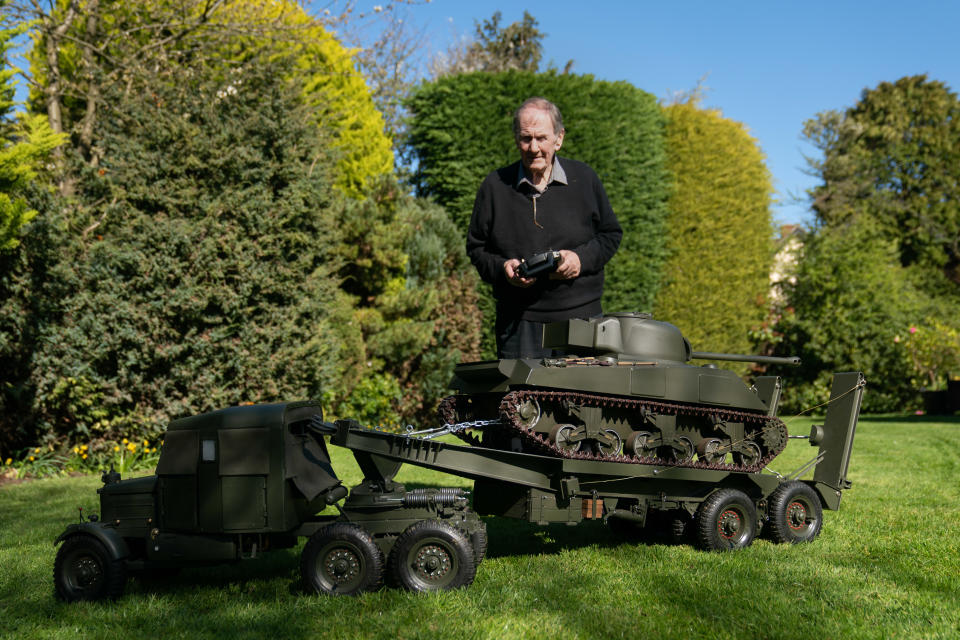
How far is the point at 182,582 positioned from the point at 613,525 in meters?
2.76

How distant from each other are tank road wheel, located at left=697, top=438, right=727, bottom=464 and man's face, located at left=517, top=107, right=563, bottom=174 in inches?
76.1

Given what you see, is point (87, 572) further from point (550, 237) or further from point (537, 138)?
point (537, 138)

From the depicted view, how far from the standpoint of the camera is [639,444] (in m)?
4.73

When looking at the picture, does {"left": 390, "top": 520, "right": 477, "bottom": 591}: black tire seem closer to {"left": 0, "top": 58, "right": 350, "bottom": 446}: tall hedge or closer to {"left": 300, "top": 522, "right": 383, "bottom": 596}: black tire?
{"left": 300, "top": 522, "right": 383, "bottom": 596}: black tire

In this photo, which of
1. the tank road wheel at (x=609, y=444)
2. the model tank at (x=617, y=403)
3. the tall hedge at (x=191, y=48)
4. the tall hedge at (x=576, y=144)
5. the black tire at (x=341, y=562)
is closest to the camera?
the black tire at (x=341, y=562)

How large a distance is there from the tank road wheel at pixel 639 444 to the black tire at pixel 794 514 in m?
0.94

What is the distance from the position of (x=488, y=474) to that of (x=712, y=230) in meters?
12.0

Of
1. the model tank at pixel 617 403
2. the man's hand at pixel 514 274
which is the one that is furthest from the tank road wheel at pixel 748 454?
the man's hand at pixel 514 274

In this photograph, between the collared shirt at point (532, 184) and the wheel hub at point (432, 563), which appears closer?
the wheel hub at point (432, 563)

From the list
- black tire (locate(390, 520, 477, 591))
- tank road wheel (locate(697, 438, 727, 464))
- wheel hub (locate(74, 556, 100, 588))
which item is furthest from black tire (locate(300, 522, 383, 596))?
tank road wheel (locate(697, 438, 727, 464))

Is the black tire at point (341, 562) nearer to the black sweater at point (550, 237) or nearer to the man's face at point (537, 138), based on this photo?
the black sweater at point (550, 237)

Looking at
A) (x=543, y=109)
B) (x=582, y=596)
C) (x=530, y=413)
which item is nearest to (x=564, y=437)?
(x=530, y=413)

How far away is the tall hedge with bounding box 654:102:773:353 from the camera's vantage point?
14828 mm

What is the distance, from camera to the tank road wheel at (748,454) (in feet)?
16.7
